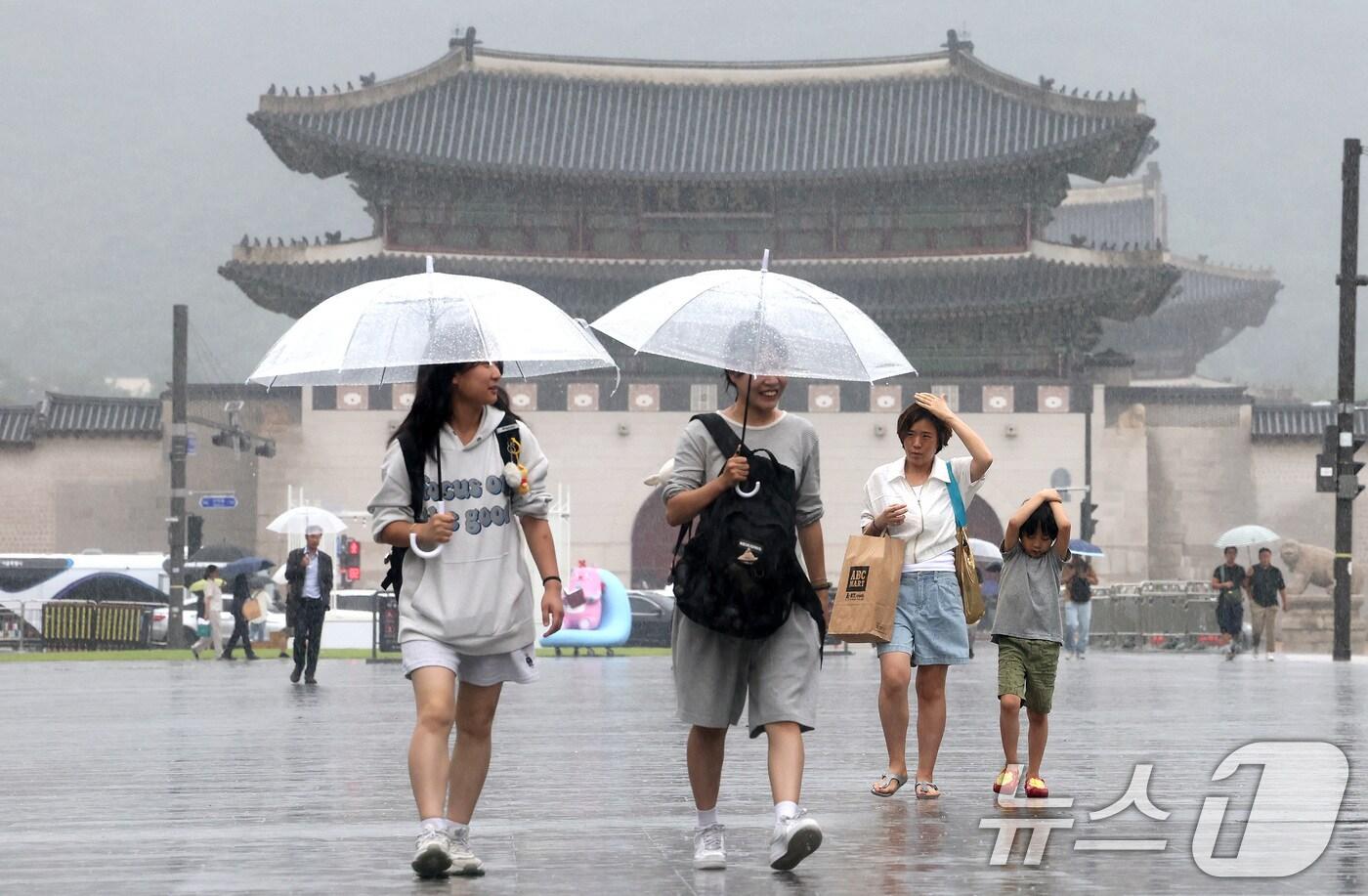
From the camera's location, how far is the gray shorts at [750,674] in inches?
258

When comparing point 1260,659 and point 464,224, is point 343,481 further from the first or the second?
point 1260,659

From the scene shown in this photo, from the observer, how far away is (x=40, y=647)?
36.8m

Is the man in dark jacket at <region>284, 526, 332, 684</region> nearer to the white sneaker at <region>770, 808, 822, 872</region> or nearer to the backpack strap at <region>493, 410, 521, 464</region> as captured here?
the backpack strap at <region>493, 410, 521, 464</region>

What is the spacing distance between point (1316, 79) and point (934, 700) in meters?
154

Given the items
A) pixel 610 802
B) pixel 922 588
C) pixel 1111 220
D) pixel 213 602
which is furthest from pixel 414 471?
pixel 1111 220

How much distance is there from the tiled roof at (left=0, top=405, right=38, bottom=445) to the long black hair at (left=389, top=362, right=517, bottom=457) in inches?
1541

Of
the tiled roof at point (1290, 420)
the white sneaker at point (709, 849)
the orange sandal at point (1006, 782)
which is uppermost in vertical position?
the tiled roof at point (1290, 420)

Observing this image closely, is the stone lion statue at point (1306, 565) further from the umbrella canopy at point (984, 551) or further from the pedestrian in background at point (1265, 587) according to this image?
the pedestrian in background at point (1265, 587)

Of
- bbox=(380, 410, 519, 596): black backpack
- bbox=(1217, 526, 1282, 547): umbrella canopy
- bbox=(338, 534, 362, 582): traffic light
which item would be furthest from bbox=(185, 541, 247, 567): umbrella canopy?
bbox=(380, 410, 519, 596): black backpack

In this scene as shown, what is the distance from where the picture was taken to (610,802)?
855cm

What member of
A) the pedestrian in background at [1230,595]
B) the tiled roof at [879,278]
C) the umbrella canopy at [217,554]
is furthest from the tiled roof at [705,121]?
the pedestrian in background at [1230,595]

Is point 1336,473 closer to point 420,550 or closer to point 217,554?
point 217,554

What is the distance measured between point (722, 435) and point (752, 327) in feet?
1.73

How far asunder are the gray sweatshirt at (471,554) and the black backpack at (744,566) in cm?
52
